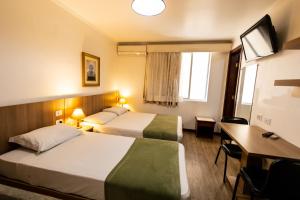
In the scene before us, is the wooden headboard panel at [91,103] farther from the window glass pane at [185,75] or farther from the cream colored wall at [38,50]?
the window glass pane at [185,75]

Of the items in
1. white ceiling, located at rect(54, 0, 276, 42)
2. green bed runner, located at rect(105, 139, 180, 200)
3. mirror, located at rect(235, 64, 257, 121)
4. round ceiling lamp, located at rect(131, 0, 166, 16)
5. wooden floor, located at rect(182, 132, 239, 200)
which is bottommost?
wooden floor, located at rect(182, 132, 239, 200)

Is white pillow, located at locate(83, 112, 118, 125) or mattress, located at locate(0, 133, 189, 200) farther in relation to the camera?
white pillow, located at locate(83, 112, 118, 125)

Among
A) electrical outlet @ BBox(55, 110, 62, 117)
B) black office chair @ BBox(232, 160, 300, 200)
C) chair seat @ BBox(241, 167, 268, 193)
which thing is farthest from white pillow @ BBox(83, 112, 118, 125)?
black office chair @ BBox(232, 160, 300, 200)

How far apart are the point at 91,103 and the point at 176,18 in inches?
90.9

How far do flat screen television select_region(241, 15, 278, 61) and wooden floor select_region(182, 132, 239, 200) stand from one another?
189 centimetres

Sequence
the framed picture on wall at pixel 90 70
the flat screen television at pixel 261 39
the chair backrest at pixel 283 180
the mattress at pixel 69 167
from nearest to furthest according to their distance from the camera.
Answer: the chair backrest at pixel 283 180
the mattress at pixel 69 167
the flat screen television at pixel 261 39
the framed picture on wall at pixel 90 70

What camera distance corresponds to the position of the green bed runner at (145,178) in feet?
3.78

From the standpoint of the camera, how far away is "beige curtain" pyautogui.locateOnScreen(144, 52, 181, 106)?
4031mm

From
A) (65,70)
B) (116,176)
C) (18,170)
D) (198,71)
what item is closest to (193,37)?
(198,71)

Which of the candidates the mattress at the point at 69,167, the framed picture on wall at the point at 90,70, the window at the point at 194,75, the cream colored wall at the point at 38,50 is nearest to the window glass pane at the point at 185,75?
the window at the point at 194,75

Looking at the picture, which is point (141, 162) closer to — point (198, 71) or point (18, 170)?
point (18, 170)

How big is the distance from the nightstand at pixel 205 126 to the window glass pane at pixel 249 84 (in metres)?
1.05

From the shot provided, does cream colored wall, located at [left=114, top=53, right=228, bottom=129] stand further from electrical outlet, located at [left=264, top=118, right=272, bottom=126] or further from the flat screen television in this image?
electrical outlet, located at [left=264, top=118, right=272, bottom=126]

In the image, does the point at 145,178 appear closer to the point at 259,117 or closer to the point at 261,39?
the point at 259,117
